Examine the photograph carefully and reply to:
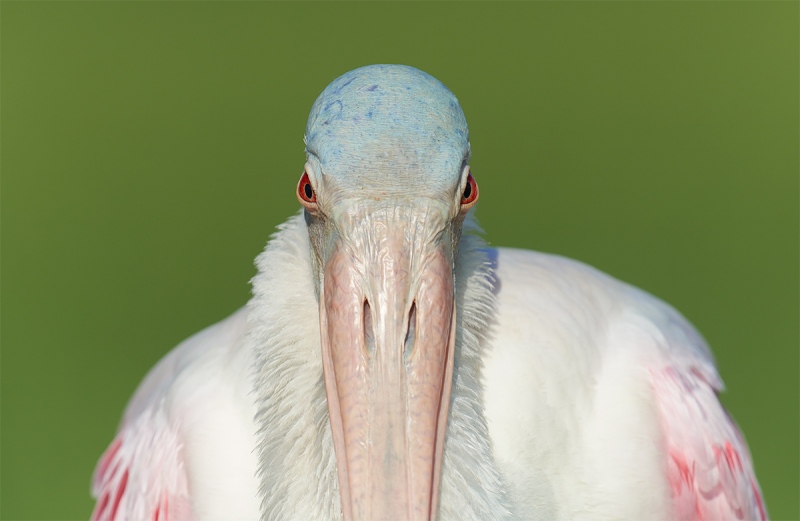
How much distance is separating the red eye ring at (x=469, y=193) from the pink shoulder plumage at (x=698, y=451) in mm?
1147

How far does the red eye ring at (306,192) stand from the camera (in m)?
2.51

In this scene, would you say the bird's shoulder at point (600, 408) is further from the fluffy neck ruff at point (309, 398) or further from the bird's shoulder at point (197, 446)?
the bird's shoulder at point (197, 446)

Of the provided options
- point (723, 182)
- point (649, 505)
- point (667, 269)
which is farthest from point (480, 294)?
point (723, 182)

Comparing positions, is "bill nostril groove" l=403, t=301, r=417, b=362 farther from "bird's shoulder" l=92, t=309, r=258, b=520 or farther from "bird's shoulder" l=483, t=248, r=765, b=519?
"bird's shoulder" l=92, t=309, r=258, b=520

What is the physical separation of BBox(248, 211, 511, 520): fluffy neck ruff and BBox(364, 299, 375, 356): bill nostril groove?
0.35 m

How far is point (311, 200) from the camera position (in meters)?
2.52

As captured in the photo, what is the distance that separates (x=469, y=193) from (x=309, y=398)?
663 mm

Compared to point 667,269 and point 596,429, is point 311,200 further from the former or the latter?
point 667,269

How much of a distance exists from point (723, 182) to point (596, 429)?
5.59m

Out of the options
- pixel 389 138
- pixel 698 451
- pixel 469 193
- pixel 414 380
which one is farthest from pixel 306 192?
pixel 698 451

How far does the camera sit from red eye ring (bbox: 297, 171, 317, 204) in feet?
8.23

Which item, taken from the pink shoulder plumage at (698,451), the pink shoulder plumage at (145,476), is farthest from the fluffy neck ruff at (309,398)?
the pink shoulder plumage at (698,451)

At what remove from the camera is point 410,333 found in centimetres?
235

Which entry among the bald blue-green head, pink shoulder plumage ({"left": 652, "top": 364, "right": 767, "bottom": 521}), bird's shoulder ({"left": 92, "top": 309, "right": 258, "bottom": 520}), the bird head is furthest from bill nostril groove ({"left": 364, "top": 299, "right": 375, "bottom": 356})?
pink shoulder plumage ({"left": 652, "top": 364, "right": 767, "bottom": 521})
